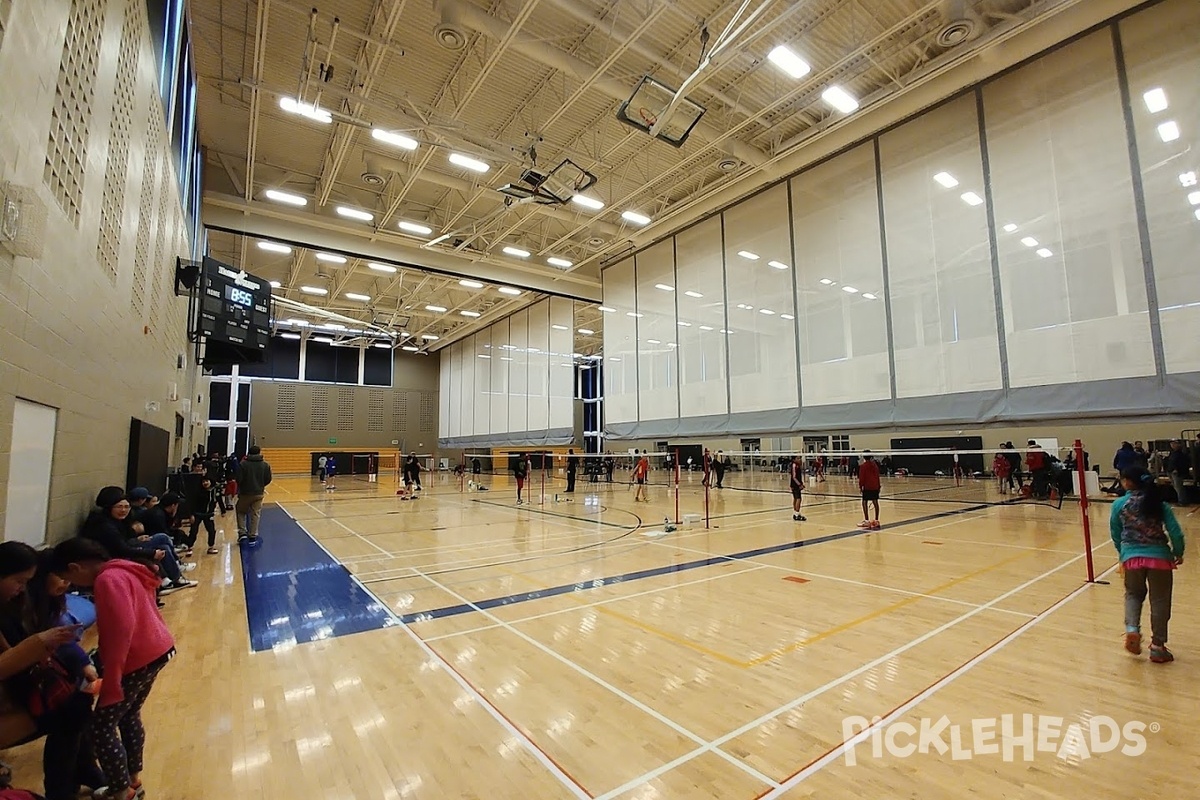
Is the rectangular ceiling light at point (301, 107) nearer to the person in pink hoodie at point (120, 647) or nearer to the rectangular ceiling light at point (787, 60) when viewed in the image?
the rectangular ceiling light at point (787, 60)

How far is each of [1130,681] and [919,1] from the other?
10.5 m

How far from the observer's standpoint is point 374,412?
37.5 metres

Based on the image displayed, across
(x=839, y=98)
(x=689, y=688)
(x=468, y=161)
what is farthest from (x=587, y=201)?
(x=689, y=688)

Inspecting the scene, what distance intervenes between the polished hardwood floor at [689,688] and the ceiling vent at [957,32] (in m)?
8.75

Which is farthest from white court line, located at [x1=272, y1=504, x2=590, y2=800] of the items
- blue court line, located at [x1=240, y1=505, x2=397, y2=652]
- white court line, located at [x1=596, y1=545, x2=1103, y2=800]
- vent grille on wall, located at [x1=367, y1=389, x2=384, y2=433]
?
vent grille on wall, located at [x1=367, y1=389, x2=384, y2=433]

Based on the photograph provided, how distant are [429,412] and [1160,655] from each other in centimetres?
3968

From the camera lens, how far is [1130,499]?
4.13m

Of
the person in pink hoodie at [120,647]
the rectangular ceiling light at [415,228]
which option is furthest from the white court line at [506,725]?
the rectangular ceiling light at [415,228]

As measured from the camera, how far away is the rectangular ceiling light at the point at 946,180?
35.6ft

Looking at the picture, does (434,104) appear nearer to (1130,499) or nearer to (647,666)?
(647,666)

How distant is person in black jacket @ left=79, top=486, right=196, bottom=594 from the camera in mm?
4582

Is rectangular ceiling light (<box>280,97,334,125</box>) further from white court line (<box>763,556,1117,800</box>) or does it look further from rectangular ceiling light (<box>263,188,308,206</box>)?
white court line (<box>763,556,1117,800</box>)

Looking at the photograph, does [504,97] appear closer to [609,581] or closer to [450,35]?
[450,35]

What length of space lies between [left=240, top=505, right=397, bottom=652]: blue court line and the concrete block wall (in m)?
1.90
